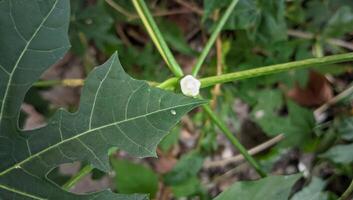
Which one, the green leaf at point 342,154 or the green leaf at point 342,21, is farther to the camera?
the green leaf at point 342,21

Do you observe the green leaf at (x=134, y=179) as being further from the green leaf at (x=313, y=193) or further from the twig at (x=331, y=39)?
the twig at (x=331, y=39)

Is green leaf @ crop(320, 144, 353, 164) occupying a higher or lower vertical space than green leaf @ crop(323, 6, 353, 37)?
lower

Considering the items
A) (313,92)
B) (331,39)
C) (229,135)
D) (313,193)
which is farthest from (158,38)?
(313,92)

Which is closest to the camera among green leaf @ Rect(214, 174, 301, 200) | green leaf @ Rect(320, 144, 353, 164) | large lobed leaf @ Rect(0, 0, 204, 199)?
large lobed leaf @ Rect(0, 0, 204, 199)

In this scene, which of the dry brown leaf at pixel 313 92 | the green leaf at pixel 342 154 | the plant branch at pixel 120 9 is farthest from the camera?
the dry brown leaf at pixel 313 92

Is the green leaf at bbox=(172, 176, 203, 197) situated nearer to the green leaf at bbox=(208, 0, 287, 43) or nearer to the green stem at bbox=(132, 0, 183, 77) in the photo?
the green leaf at bbox=(208, 0, 287, 43)

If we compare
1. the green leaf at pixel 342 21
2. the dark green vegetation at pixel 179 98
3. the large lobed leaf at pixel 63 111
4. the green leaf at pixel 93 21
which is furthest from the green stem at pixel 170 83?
the green leaf at pixel 342 21

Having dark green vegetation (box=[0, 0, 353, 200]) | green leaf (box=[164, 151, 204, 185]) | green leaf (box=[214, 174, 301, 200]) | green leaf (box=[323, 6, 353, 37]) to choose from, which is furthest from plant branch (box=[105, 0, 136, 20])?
green leaf (box=[214, 174, 301, 200])

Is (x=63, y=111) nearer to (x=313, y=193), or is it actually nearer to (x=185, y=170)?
(x=313, y=193)

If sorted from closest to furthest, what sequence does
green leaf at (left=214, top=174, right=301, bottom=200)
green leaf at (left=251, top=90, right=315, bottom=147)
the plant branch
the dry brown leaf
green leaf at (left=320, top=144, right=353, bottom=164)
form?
1. green leaf at (left=214, top=174, right=301, bottom=200)
2. green leaf at (left=320, top=144, right=353, bottom=164)
3. green leaf at (left=251, top=90, right=315, bottom=147)
4. the plant branch
5. the dry brown leaf
